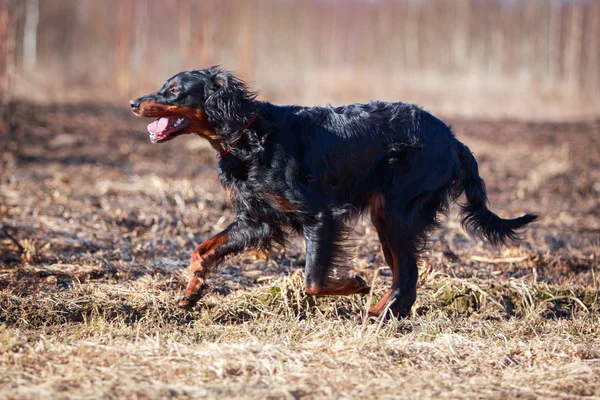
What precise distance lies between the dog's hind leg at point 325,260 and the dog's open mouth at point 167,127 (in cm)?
103

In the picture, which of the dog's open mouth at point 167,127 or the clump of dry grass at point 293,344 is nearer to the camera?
the clump of dry grass at point 293,344

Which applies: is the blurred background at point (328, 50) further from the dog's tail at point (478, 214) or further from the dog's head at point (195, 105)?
the dog's tail at point (478, 214)

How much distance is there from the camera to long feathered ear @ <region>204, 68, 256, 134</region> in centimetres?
452

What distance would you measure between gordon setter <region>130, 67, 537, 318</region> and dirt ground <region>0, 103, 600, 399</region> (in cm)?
32

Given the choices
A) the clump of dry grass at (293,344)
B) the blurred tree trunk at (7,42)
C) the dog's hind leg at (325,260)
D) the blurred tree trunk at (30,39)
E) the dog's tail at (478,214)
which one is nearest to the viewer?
the clump of dry grass at (293,344)

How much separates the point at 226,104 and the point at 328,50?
147 feet

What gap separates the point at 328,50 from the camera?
1903 inches

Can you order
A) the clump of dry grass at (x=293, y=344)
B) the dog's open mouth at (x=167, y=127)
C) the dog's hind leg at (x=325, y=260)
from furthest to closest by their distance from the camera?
1. the dog's open mouth at (x=167, y=127)
2. the dog's hind leg at (x=325, y=260)
3. the clump of dry grass at (x=293, y=344)

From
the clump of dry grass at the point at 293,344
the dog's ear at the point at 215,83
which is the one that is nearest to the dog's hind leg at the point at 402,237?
the clump of dry grass at the point at 293,344

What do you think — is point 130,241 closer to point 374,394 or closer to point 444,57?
point 374,394

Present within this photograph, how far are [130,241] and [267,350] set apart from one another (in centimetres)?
282

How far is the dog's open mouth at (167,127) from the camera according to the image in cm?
454

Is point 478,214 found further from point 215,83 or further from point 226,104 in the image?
point 215,83

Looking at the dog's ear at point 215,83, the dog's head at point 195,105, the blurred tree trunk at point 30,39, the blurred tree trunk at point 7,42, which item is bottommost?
the dog's head at point 195,105
